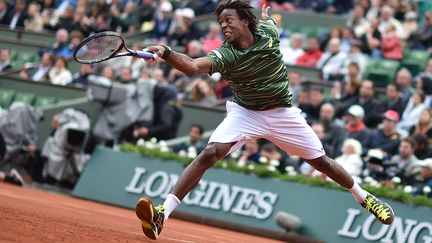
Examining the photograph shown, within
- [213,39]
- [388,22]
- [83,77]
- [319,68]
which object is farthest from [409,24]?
[83,77]

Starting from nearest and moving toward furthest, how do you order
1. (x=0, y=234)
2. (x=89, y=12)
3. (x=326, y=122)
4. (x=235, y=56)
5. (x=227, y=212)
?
(x=0, y=234)
(x=235, y=56)
(x=227, y=212)
(x=326, y=122)
(x=89, y=12)

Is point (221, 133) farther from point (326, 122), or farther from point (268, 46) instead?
point (326, 122)

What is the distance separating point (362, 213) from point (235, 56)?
4.64m

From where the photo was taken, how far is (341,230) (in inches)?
523

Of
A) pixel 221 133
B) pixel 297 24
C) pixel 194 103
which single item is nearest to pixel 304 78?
pixel 194 103

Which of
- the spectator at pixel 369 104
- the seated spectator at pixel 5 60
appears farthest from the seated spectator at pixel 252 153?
the seated spectator at pixel 5 60

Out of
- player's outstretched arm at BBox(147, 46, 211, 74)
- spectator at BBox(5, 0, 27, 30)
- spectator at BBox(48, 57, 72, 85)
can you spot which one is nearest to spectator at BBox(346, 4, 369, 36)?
spectator at BBox(48, 57, 72, 85)

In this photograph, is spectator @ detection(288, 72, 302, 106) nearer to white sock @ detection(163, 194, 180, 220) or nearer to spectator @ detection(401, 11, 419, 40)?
spectator @ detection(401, 11, 419, 40)

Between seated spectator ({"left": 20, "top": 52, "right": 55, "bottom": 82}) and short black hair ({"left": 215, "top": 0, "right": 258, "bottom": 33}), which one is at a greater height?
short black hair ({"left": 215, "top": 0, "right": 258, "bottom": 33})

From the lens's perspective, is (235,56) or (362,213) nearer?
(235,56)

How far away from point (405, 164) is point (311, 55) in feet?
18.9

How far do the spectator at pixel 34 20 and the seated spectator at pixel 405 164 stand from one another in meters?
12.7

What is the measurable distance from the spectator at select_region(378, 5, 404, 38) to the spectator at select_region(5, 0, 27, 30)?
9.46 metres

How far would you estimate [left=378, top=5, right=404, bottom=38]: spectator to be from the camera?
19731mm
